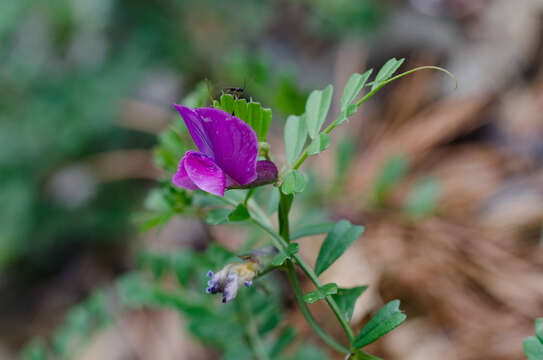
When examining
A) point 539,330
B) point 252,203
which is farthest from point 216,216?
point 539,330

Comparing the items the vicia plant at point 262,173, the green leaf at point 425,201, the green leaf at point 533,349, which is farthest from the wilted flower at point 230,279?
the green leaf at point 425,201

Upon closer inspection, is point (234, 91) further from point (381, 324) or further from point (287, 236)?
point (381, 324)

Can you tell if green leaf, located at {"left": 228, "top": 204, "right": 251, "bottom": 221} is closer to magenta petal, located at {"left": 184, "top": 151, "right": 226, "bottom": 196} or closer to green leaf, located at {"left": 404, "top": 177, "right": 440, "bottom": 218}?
magenta petal, located at {"left": 184, "top": 151, "right": 226, "bottom": 196}

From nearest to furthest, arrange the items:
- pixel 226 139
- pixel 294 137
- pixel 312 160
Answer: pixel 226 139 < pixel 294 137 < pixel 312 160

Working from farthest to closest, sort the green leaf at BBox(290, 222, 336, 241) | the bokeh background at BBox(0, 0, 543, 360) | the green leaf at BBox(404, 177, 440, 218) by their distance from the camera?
the green leaf at BBox(404, 177, 440, 218)
the bokeh background at BBox(0, 0, 543, 360)
the green leaf at BBox(290, 222, 336, 241)

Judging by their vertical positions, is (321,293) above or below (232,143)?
below

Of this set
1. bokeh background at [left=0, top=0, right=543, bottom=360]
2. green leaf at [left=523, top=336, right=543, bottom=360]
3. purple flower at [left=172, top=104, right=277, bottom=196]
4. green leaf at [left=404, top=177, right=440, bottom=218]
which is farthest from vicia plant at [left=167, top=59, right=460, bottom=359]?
green leaf at [left=404, top=177, right=440, bottom=218]
